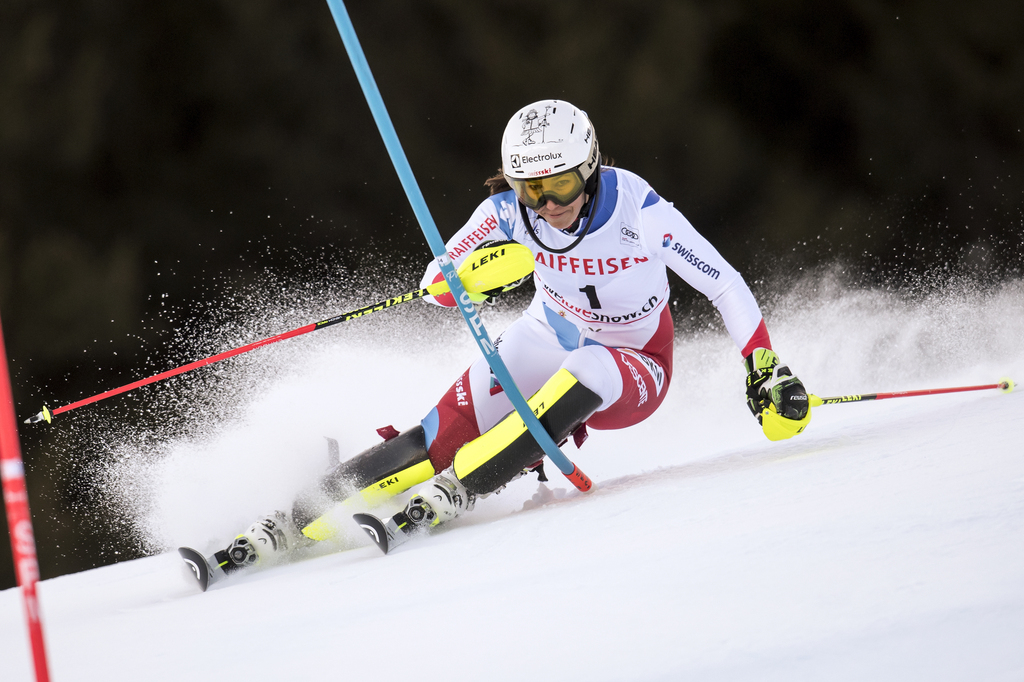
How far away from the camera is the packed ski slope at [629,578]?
3.33 feet

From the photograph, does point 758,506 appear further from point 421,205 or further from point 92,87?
point 92,87

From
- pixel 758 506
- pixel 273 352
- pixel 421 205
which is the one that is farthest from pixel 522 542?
pixel 273 352

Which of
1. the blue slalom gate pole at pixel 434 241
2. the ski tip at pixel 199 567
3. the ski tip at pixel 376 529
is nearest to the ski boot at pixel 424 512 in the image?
the ski tip at pixel 376 529

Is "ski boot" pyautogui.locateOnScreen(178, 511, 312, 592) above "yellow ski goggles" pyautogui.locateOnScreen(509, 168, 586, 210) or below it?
below

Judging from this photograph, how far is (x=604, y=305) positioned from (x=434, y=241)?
0.77 meters

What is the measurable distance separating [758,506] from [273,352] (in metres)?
2.97

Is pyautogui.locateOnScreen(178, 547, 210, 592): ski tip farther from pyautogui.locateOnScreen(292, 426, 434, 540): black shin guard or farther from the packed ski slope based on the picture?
pyautogui.locateOnScreen(292, 426, 434, 540): black shin guard

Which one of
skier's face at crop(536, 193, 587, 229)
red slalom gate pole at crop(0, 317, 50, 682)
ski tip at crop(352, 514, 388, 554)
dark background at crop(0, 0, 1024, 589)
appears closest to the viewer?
red slalom gate pole at crop(0, 317, 50, 682)

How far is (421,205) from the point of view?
6.16 ft

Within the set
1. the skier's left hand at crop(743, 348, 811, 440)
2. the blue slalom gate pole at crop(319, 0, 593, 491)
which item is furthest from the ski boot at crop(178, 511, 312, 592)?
the skier's left hand at crop(743, 348, 811, 440)

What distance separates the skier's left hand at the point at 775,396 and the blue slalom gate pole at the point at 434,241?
564 mm

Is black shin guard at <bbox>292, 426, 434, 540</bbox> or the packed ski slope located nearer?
the packed ski slope

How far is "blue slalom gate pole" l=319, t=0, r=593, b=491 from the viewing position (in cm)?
172

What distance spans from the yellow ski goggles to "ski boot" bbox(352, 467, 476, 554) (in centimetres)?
83
